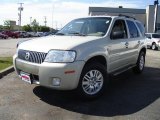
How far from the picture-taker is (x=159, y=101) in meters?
6.57

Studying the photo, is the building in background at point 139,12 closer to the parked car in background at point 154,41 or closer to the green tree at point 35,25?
the parked car in background at point 154,41

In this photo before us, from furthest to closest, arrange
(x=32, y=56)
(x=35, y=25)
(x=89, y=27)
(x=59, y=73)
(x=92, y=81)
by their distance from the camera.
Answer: (x=35, y=25), (x=89, y=27), (x=92, y=81), (x=32, y=56), (x=59, y=73)

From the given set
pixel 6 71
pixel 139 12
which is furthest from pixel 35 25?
pixel 6 71

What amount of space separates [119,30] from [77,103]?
98.2 inches

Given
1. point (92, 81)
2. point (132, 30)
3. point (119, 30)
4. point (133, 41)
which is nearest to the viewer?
point (92, 81)

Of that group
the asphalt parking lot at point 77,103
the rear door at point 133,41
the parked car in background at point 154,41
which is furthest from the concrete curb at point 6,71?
the parked car in background at point 154,41

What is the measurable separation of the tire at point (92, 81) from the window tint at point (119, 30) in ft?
3.37

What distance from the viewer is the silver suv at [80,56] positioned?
588 centimetres

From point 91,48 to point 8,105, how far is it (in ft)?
6.77

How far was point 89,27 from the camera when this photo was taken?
759 centimetres

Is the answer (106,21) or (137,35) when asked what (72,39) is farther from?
(137,35)

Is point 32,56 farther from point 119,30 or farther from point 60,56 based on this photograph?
point 119,30

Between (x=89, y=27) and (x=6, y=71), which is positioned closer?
(x=89, y=27)

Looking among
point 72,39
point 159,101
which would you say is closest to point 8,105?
point 72,39
